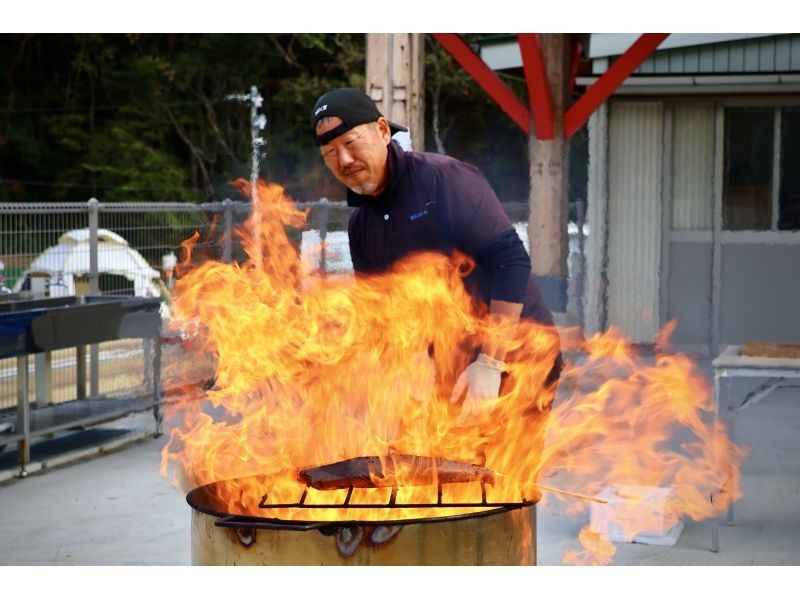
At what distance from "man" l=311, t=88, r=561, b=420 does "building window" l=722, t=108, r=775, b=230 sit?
8494 millimetres

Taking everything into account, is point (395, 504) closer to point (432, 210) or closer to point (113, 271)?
point (432, 210)

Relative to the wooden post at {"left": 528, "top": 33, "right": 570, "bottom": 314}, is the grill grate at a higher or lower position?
lower

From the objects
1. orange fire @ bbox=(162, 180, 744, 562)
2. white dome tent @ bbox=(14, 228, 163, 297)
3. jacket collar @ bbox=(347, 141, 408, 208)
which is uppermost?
jacket collar @ bbox=(347, 141, 408, 208)

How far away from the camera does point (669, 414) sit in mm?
8633

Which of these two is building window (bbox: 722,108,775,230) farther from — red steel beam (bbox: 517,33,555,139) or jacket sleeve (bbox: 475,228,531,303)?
jacket sleeve (bbox: 475,228,531,303)

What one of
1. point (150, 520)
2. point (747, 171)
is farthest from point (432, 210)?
point (747, 171)

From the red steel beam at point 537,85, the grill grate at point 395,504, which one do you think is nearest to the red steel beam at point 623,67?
the red steel beam at point 537,85

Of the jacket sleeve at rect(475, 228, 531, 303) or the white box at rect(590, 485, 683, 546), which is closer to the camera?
the jacket sleeve at rect(475, 228, 531, 303)

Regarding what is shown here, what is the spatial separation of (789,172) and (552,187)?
3.11 m

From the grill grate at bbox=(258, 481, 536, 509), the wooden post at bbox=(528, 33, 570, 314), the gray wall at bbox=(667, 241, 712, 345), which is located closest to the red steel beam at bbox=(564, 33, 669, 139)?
the wooden post at bbox=(528, 33, 570, 314)

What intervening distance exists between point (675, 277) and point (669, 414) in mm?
3641

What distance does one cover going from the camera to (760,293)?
Result: 1191 cm

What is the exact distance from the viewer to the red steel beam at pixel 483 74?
373 inches

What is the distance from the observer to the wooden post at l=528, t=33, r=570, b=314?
32.2ft
